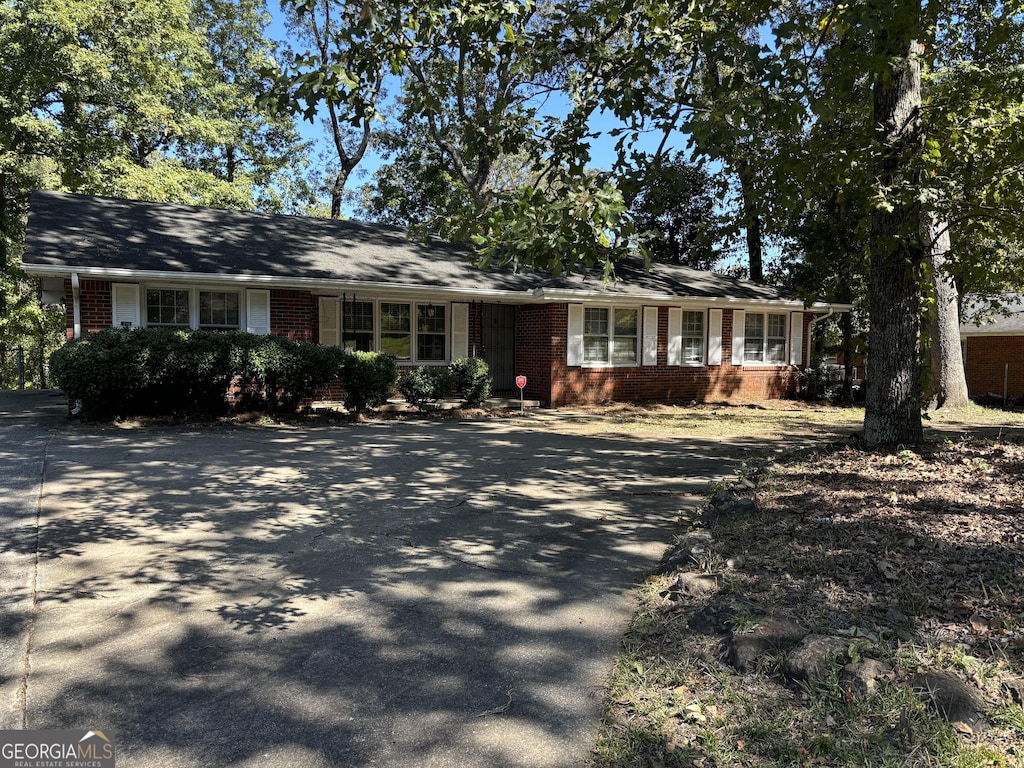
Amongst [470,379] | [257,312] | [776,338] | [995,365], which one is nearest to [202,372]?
[257,312]

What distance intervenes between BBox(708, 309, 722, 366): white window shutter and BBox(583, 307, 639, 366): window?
2.38 metres

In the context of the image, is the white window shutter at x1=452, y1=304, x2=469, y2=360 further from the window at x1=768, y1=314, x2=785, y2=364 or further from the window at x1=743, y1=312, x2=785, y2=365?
the window at x1=768, y1=314, x2=785, y2=364

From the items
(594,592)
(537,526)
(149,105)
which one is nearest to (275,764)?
(594,592)

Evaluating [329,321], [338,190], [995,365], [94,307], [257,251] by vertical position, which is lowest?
[995,365]

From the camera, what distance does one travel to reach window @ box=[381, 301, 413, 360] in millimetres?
14844

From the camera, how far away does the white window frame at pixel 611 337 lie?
16.1 meters

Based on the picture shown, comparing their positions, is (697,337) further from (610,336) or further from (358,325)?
(358,325)

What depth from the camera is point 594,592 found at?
4180 millimetres

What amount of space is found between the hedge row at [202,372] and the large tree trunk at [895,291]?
8249 millimetres

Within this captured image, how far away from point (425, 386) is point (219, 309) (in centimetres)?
428

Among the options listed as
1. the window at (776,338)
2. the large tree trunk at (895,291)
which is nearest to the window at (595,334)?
the window at (776,338)

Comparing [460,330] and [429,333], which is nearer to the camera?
[429,333]

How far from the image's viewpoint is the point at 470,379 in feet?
45.2

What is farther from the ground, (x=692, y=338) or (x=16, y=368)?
(x=692, y=338)
